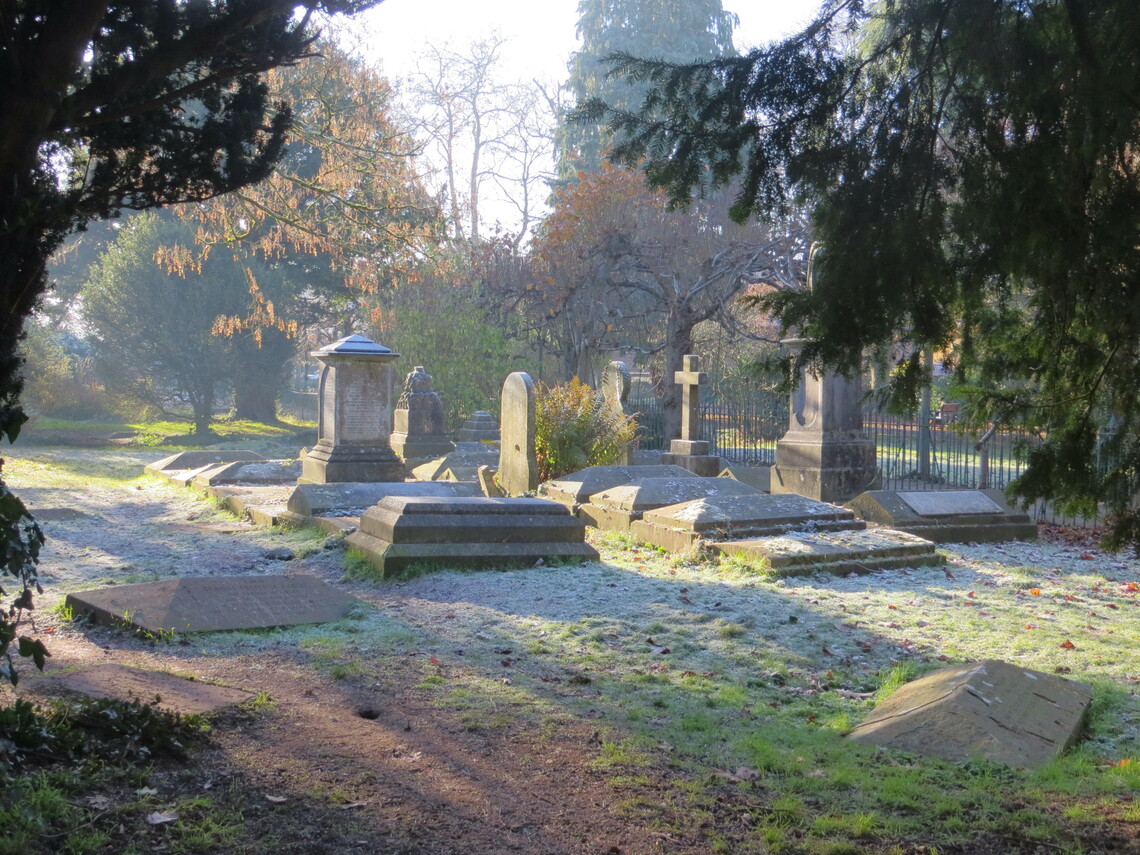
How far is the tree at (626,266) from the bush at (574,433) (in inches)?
234

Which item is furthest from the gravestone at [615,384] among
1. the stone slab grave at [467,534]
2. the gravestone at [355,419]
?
the stone slab grave at [467,534]

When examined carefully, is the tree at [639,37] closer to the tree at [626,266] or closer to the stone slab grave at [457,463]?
the tree at [626,266]

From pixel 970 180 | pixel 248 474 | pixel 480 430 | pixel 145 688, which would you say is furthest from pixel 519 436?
pixel 970 180

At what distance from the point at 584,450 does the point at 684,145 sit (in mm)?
8689

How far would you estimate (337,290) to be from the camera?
31.5m

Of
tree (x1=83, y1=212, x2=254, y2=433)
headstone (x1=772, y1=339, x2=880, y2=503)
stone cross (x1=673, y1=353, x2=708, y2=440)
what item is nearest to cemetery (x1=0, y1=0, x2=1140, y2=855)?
headstone (x1=772, y1=339, x2=880, y2=503)

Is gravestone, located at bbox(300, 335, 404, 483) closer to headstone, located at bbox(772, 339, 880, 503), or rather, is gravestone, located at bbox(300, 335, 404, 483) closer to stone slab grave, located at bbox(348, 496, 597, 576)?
stone slab grave, located at bbox(348, 496, 597, 576)

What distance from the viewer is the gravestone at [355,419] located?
45.0 ft

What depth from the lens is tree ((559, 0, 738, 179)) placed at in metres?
35.2

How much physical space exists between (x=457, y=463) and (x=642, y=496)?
5.10 m

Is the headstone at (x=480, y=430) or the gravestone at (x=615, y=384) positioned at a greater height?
the gravestone at (x=615, y=384)

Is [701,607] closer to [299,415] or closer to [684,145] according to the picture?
[684,145]

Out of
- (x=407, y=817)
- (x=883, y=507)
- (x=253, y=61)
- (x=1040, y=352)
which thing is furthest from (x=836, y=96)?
(x=883, y=507)

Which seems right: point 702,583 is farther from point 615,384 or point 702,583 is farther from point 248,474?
point 248,474
